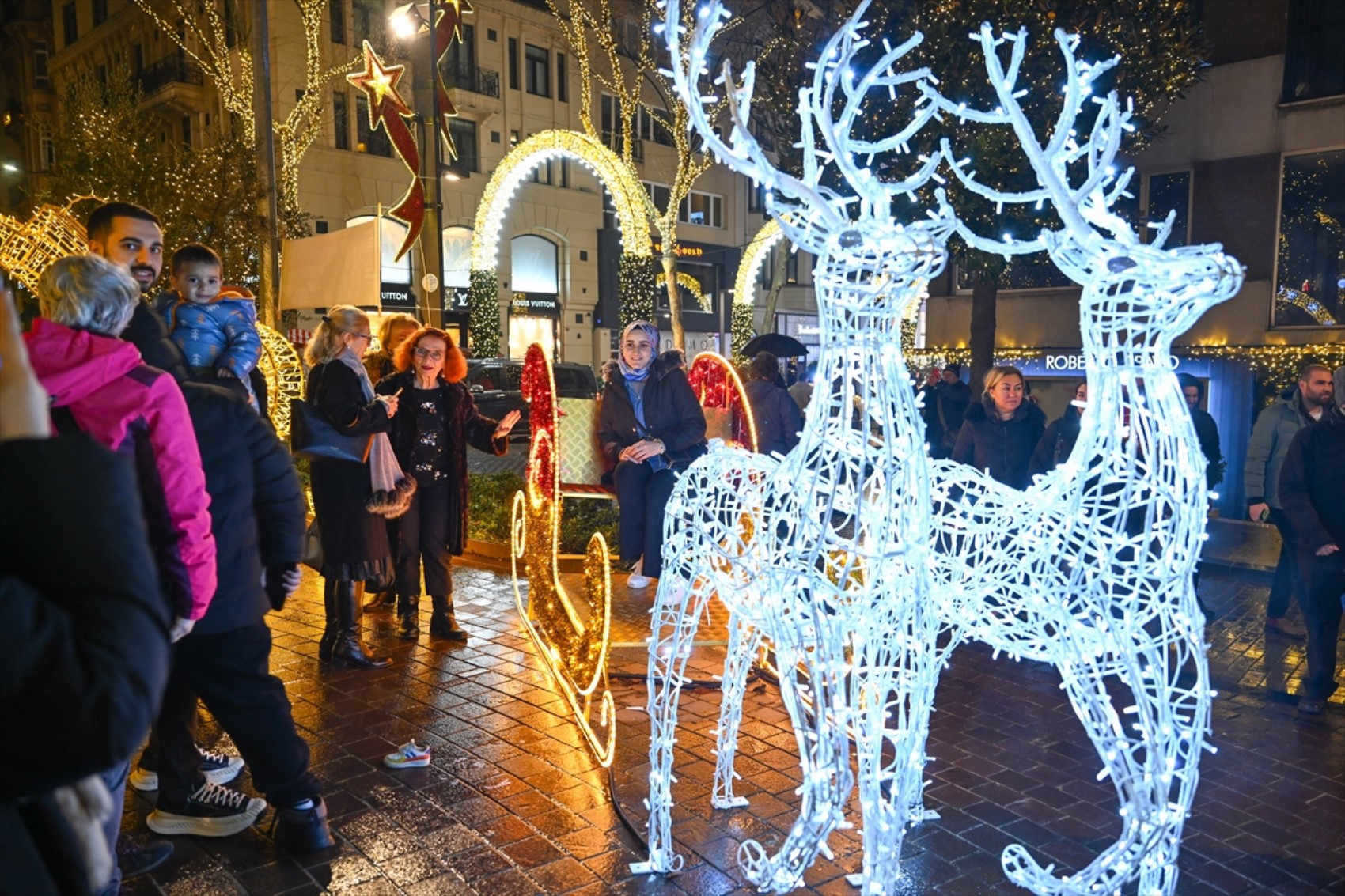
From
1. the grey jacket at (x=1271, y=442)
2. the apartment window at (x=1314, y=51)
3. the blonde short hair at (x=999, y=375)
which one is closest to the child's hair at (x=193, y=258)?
the blonde short hair at (x=999, y=375)

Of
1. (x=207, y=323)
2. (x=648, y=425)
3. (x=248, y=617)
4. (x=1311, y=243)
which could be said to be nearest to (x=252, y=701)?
(x=248, y=617)

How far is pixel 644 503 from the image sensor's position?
213 inches

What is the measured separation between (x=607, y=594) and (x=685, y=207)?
1232 inches

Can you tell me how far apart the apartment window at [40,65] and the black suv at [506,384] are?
27713mm

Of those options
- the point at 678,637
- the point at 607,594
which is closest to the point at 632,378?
the point at 607,594

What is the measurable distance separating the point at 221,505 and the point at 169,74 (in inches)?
1026

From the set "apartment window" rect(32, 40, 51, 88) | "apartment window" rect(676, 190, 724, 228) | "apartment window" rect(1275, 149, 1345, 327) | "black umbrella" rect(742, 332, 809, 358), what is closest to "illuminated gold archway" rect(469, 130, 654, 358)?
"black umbrella" rect(742, 332, 809, 358)

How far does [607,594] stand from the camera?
413 cm

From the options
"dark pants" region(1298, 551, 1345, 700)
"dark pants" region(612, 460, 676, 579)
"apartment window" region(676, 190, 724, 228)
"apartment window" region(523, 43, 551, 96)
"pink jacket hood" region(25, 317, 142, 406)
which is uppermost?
"apartment window" region(523, 43, 551, 96)

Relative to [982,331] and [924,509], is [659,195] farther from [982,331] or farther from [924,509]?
[924,509]

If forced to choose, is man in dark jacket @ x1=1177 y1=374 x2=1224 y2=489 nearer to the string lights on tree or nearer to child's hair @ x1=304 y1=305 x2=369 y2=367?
the string lights on tree

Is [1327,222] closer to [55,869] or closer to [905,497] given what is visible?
[905,497]

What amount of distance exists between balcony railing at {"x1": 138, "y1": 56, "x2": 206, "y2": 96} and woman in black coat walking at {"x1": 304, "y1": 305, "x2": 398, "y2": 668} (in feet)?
76.6

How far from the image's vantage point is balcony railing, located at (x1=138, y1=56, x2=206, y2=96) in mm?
24438
